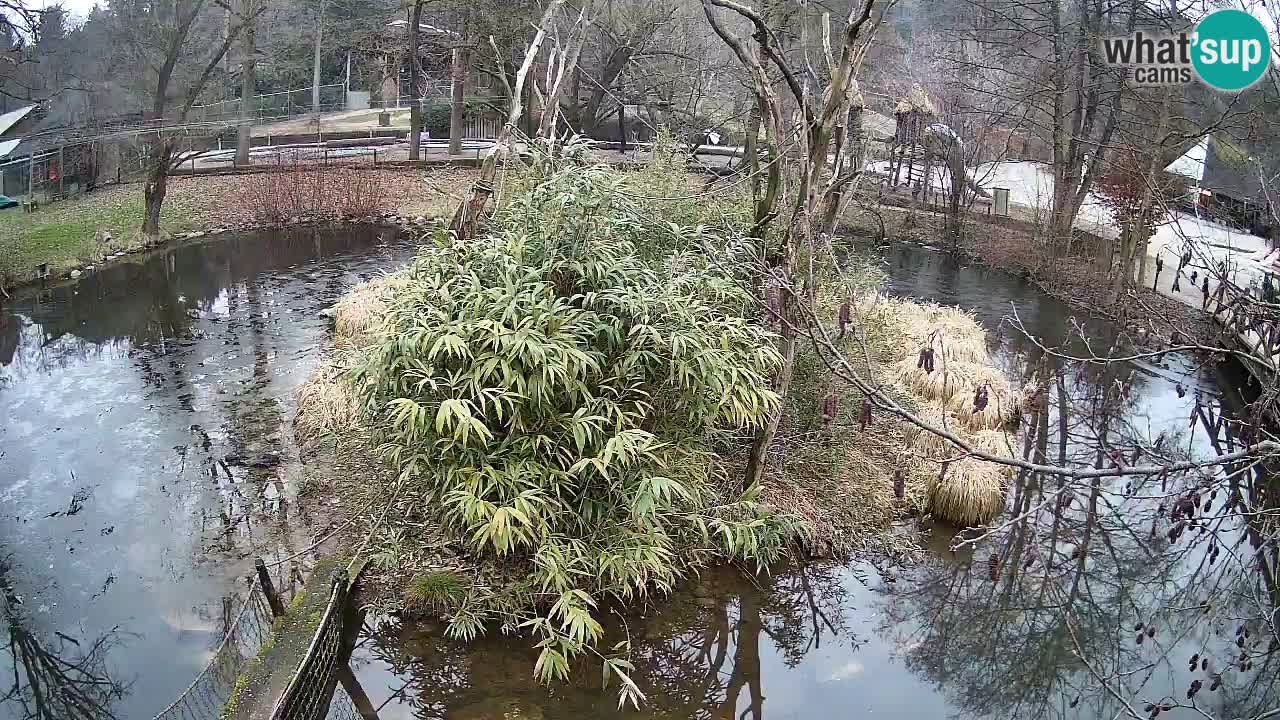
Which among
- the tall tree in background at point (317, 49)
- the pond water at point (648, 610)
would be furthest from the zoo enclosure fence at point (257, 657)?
the tall tree in background at point (317, 49)

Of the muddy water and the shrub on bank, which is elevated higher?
the shrub on bank

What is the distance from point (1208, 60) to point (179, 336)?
36.1 ft

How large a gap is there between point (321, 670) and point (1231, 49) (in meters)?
8.95

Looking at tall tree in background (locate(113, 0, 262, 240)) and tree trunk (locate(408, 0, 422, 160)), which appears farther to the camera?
tree trunk (locate(408, 0, 422, 160))

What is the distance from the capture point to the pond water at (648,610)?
16.7 ft

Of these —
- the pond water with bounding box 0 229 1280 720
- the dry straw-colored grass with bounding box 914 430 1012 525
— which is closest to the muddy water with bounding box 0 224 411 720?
the pond water with bounding box 0 229 1280 720

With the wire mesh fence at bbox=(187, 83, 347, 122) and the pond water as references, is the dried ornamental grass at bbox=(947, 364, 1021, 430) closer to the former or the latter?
the pond water

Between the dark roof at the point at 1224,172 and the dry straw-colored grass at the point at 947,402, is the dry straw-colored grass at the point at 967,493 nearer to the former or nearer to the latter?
the dry straw-colored grass at the point at 947,402

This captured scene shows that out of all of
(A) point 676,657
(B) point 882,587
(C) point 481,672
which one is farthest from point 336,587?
(B) point 882,587

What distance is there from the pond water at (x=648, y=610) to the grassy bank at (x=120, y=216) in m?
4.31

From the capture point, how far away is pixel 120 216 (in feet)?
48.3

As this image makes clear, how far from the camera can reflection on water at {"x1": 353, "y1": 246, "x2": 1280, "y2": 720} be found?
199 inches

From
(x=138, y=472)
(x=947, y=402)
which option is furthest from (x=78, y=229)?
(x=947, y=402)

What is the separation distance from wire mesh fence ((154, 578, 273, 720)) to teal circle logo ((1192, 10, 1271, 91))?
25.0ft
